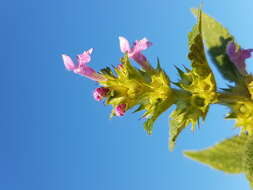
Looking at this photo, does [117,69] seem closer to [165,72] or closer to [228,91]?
[165,72]

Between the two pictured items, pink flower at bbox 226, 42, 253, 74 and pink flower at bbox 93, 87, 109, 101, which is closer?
pink flower at bbox 93, 87, 109, 101

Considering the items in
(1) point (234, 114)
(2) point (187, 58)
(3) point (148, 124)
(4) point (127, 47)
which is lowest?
(1) point (234, 114)

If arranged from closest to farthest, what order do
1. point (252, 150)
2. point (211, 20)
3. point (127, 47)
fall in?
point (252, 150) < point (127, 47) < point (211, 20)

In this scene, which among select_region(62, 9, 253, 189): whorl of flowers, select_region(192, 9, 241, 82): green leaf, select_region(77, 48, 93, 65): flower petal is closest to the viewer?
select_region(62, 9, 253, 189): whorl of flowers

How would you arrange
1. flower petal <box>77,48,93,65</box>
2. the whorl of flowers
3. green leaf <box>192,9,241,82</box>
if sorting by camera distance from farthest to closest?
green leaf <box>192,9,241,82</box> → flower petal <box>77,48,93,65</box> → the whorl of flowers

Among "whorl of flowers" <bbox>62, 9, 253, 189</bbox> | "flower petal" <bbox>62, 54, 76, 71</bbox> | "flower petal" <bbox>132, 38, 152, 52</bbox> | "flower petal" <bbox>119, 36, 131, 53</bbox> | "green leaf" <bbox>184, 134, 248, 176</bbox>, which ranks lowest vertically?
"green leaf" <bbox>184, 134, 248, 176</bbox>

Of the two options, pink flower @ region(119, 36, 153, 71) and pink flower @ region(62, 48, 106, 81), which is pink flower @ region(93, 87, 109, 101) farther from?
pink flower @ region(119, 36, 153, 71)

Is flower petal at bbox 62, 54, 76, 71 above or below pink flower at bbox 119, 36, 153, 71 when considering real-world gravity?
above

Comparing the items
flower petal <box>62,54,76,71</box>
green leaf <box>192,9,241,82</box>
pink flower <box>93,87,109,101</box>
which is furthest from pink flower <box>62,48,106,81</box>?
green leaf <box>192,9,241,82</box>

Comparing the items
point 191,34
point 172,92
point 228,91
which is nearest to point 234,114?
point 228,91
